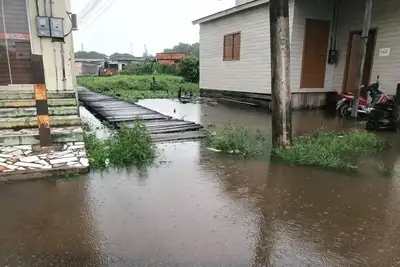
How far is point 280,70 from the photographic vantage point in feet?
15.8

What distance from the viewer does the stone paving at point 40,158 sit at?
13.0 ft

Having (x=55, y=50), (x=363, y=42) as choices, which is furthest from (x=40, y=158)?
(x=363, y=42)

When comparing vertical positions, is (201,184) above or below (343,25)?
below

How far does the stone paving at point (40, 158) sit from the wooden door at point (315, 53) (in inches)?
314

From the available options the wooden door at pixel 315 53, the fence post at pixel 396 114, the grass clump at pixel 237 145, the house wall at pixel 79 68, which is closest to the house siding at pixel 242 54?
the wooden door at pixel 315 53

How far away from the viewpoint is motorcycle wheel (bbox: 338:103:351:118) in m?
9.05

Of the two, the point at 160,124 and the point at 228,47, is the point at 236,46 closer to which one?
the point at 228,47

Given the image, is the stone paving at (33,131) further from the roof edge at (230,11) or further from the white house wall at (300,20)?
the roof edge at (230,11)

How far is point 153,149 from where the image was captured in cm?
501

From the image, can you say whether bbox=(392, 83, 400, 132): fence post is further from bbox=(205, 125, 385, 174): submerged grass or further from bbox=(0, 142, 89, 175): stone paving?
bbox=(0, 142, 89, 175): stone paving

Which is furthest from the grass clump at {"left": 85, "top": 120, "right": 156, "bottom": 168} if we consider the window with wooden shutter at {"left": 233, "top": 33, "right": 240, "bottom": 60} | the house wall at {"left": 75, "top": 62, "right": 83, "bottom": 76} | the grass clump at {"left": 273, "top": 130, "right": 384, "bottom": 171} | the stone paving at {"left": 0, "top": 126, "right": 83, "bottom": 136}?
the house wall at {"left": 75, "top": 62, "right": 83, "bottom": 76}

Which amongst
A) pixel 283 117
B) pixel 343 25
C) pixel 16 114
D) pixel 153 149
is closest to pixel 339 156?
pixel 283 117

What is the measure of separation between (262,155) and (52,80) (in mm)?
4425

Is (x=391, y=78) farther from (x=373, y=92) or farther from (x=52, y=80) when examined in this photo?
(x=52, y=80)
